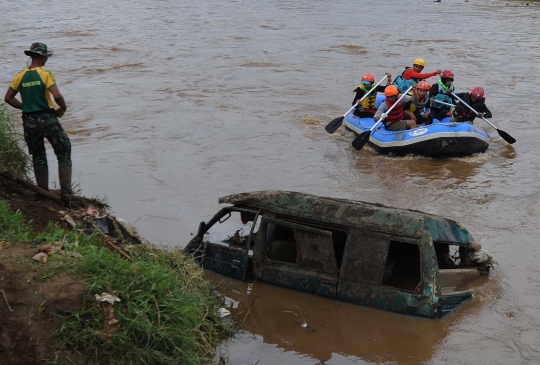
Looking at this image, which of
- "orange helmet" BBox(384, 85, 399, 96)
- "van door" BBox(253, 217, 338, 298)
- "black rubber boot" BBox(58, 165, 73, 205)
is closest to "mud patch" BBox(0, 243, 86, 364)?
"black rubber boot" BBox(58, 165, 73, 205)

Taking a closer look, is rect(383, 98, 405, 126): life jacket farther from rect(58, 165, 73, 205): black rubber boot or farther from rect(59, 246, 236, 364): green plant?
rect(59, 246, 236, 364): green plant

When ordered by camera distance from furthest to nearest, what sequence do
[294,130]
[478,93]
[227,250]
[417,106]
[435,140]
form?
1. [294,130]
2. [478,93]
3. [417,106]
4. [435,140]
5. [227,250]

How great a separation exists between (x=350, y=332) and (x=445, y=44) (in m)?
21.9

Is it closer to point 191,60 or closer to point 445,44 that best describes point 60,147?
point 191,60

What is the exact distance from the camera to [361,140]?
52.1 ft

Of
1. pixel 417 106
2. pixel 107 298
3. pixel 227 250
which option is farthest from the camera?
pixel 417 106

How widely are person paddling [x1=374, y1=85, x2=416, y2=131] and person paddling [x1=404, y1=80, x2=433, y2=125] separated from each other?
165 millimetres

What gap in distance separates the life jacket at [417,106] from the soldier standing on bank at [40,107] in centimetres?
935

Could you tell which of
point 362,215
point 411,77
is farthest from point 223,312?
point 411,77

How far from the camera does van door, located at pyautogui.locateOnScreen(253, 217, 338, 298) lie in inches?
332

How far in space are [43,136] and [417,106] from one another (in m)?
9.66

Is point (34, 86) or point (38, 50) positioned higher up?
point (38, 50)

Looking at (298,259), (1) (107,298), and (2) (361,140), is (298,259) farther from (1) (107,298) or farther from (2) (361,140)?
(2) (361,140)

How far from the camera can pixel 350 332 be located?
27.4ft
